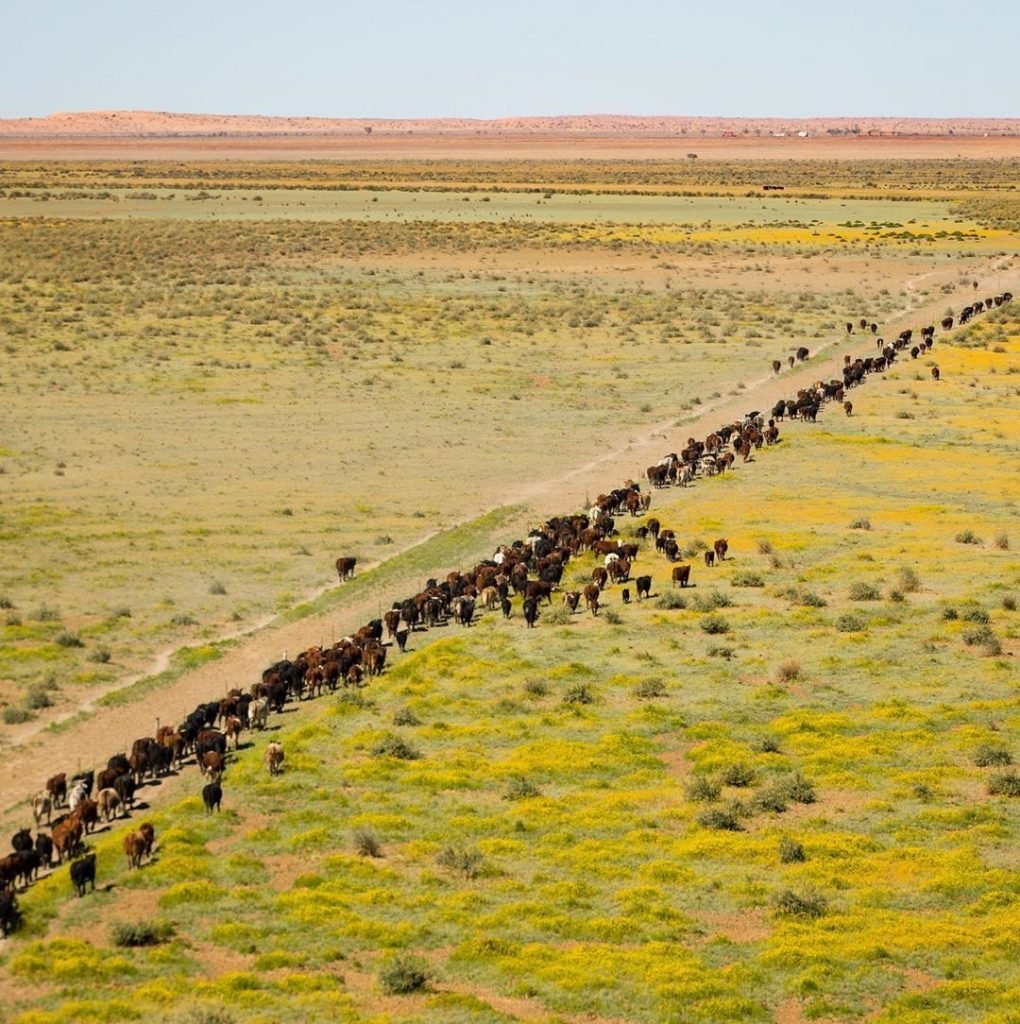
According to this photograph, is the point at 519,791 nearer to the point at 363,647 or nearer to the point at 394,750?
the point at 394,750

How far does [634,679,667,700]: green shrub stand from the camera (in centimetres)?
2600

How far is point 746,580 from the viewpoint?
32.7m

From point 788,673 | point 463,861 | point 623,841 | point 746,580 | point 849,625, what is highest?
point 746,580

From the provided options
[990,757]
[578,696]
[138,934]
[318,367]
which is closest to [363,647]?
[578,696]

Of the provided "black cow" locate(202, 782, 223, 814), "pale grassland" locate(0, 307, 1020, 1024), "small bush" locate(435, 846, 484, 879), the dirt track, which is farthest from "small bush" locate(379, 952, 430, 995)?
the dirt track

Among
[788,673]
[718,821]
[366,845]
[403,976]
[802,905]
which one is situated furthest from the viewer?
[788,673]

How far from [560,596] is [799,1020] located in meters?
16.5

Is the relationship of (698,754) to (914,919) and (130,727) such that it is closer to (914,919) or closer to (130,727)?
(914,919)

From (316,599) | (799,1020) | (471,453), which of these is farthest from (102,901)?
(471,453)

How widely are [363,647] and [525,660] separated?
112 inches

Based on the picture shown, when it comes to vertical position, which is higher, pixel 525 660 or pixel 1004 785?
pixel 525 660

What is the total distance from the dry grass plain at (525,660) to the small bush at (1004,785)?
287mm

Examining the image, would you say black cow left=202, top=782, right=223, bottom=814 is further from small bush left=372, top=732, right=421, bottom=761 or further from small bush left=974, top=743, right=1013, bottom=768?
small bush left=974, top=743, right=1013, bottom=768

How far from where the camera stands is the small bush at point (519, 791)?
2191cm
